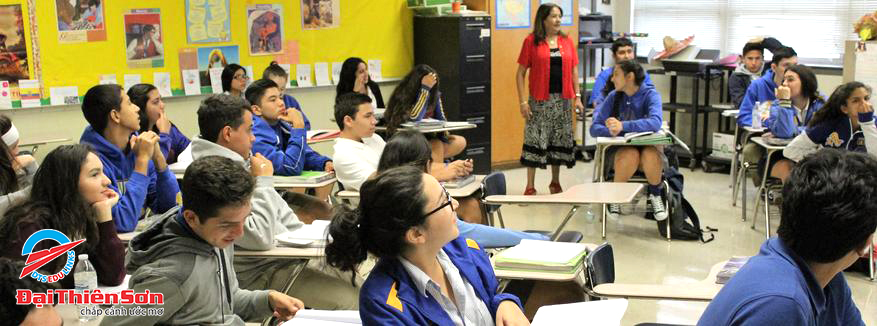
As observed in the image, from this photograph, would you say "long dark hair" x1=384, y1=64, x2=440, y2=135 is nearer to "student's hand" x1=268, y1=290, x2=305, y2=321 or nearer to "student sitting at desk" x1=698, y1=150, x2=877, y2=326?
"student's hand" x1=268, y1=290, x2=305, y2=321

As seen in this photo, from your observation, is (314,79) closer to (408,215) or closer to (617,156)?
(617,156)

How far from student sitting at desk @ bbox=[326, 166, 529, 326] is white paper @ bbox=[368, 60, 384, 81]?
5820mm

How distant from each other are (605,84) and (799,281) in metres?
5.82

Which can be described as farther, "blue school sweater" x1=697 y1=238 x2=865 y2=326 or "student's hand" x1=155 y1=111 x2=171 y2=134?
"student's hand" x1=155 y1=111 x2=171 y2=134

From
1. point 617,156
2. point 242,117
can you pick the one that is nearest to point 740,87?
point 617,156

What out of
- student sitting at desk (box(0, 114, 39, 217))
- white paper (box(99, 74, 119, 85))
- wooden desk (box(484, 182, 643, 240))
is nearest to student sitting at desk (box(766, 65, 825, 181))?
wooden desk (box(484, 182, 643, 240))

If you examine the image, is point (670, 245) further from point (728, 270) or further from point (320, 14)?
point (320, 14)

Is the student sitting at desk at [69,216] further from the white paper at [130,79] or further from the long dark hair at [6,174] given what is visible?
the white paper at [130,79]

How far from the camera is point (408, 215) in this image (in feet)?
7.02

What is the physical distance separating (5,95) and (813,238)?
18.9ft

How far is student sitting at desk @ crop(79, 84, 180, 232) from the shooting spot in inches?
154

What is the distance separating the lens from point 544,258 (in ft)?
9.93

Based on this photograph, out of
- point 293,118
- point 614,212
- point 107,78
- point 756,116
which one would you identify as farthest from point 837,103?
point 107,78

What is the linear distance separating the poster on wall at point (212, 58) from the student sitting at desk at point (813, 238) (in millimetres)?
5852
